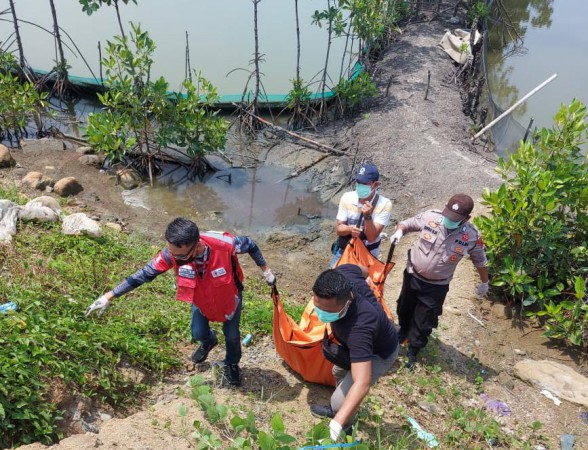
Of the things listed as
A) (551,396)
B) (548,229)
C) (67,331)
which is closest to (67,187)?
(67,331)

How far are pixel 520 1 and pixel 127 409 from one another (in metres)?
25.3

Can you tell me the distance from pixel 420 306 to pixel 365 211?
94cm

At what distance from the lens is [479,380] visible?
13.1 ft

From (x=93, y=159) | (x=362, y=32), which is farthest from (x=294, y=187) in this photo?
(x=362, y=32)

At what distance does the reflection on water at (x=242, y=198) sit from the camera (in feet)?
24.3

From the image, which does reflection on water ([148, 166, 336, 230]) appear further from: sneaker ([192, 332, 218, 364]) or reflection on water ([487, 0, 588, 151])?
reflection on water ([487, 0, 588, 151])

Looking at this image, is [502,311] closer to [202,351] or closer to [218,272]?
[202,351]

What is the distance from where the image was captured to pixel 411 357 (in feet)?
13.2

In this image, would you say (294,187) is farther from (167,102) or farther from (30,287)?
(30,287)

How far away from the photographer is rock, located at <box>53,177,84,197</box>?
22.6 ft

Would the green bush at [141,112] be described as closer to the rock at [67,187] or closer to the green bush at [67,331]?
the rock at [67,187]

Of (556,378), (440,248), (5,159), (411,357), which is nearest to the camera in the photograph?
(440,248)

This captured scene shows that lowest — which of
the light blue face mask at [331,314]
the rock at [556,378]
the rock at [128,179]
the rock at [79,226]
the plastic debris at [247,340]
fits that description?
the rock at [128,179]

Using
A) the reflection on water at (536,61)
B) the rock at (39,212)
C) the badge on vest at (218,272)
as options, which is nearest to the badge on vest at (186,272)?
the badge on vest at (218,272)
